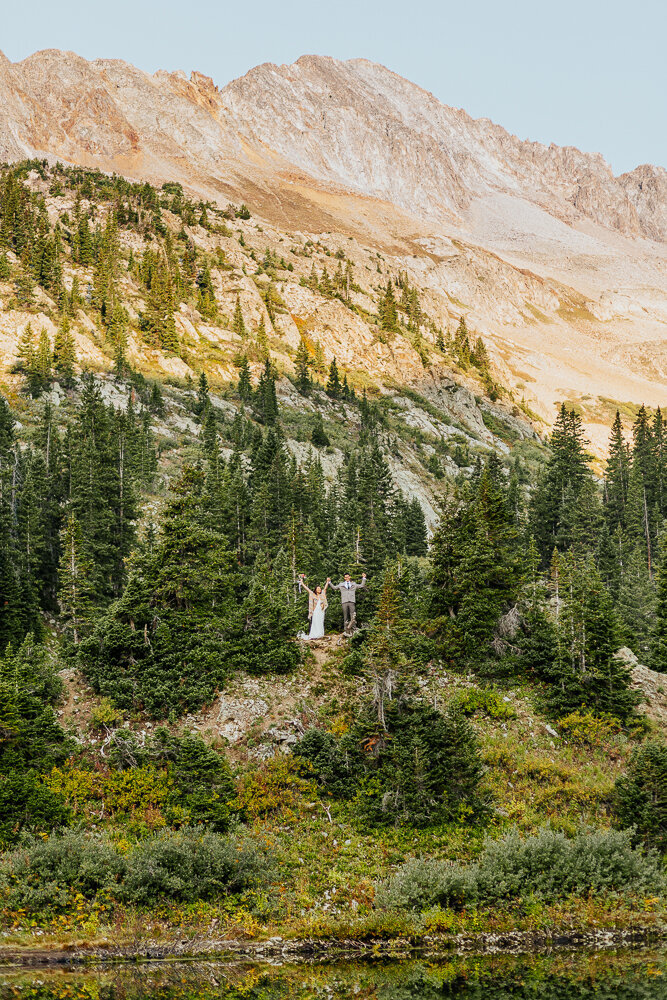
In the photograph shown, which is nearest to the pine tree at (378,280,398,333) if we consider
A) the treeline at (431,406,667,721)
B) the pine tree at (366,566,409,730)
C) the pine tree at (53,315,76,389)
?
the pine tree at (53,315,76,389)

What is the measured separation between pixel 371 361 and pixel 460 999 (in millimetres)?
133093

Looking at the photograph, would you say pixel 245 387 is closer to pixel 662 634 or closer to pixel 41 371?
pixel 41 371

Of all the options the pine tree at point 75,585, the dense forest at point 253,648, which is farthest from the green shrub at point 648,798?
the pine tree at point 75,585

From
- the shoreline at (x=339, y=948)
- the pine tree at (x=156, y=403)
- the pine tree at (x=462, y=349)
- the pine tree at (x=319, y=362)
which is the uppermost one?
the pine tree at (x=462, y=349)

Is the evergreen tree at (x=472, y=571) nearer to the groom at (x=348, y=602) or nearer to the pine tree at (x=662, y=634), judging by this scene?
the groom at (x=348, y=602)

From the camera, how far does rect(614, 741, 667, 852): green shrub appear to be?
78.8ft

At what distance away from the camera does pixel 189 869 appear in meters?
22.2

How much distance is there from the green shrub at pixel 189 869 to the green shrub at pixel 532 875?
151 inches

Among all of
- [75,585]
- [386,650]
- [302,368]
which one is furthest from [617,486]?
[386,650]

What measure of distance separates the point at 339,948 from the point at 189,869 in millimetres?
4494

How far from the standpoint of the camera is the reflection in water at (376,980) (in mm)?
17719

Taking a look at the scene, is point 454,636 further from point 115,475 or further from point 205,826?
point 115,475

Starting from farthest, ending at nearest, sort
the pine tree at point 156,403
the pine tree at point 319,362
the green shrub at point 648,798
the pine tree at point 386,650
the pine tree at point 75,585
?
1. the pine tree at point 319,362
2. the pine tree at point 156,403
3. the pine tree at point 75,585
4. the pine tree at point 386,650
5. the green shrub at point 648,798

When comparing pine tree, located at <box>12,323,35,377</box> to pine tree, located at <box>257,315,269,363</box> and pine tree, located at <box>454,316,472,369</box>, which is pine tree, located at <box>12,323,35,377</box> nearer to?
pine tree, located at <box>257,315,269,363</box>
